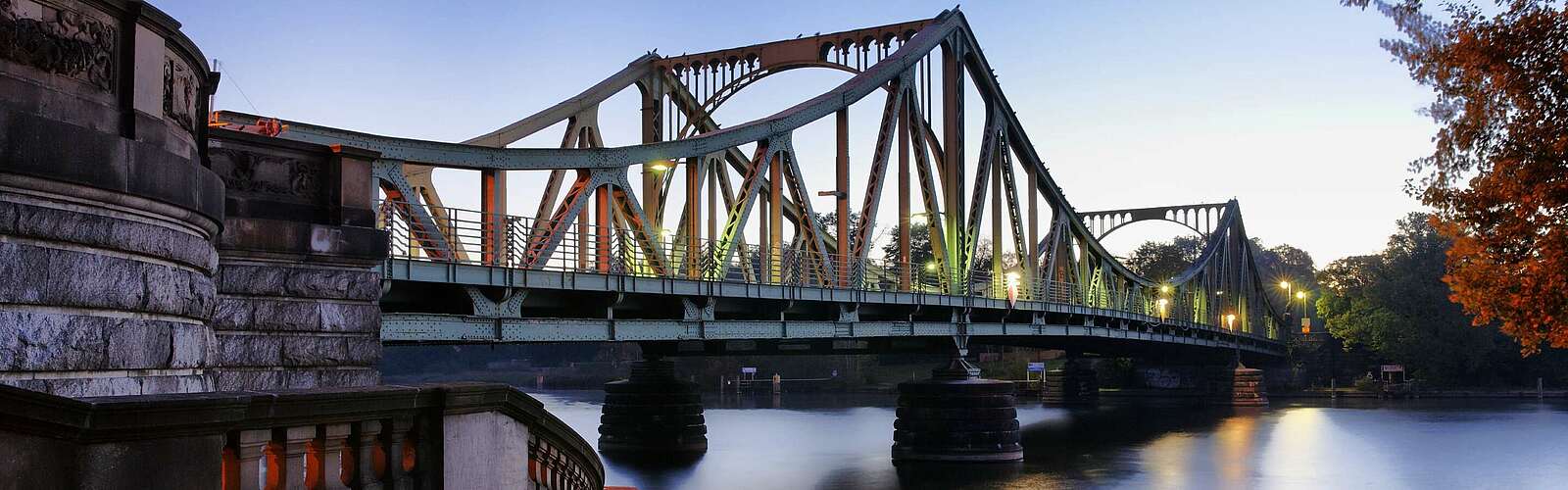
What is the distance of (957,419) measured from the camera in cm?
4125

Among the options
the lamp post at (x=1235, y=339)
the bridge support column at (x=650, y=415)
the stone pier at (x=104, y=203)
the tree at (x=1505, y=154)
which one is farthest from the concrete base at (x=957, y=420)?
the lamp post at (x=1235, y=339)

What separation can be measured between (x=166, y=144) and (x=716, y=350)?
1243 inches

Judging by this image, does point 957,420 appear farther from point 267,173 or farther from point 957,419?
point 267,173

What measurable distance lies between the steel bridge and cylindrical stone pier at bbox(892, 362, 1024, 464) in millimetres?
1418

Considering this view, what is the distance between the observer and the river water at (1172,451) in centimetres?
3944

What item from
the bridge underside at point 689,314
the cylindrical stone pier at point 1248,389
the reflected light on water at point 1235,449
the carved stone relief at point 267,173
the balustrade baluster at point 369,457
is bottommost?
the reflected light on water at point 1235,449

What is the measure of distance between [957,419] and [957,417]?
0.06m

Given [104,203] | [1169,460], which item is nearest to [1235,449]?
[1169,460]

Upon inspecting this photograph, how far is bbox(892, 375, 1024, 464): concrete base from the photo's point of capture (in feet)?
134

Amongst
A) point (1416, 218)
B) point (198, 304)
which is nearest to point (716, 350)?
point (198, 304)

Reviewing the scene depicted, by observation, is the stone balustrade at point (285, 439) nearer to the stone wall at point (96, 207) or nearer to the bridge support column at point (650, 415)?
the stone wall at point (96, 207)

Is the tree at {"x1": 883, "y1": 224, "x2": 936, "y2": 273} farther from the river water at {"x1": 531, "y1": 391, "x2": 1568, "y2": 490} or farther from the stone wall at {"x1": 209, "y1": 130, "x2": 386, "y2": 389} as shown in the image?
the stone wall at {"x1": 209, "y1": 130, "x2": 386, "y2": 389}

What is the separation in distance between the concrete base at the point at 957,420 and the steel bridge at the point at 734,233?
1.54 m

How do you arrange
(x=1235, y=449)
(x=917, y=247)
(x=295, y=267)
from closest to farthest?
(x=295, y=267)
(x=1235, y=449)
(x=917, y=247)
